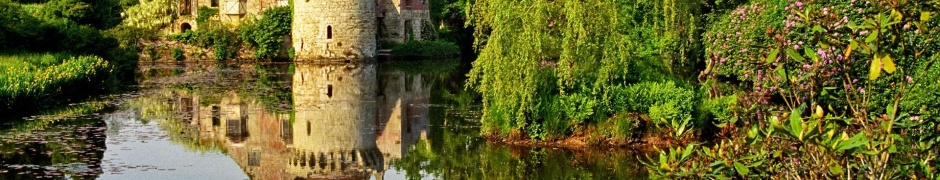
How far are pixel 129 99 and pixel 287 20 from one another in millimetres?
15982

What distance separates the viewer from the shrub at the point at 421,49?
41812mm

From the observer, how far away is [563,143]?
16.0 metres

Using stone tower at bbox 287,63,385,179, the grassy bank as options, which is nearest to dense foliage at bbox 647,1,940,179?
stone tower at bbox 287,63,385,179

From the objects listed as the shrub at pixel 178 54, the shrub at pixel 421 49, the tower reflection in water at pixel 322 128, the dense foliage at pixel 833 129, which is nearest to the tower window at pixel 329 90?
the tower reflection in water at pixel 322 128

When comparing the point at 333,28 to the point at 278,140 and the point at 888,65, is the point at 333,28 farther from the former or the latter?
the point at 888,65

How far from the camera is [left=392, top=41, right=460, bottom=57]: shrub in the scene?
41.8m

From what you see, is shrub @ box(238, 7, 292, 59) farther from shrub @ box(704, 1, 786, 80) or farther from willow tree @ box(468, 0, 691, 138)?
willow tree @ box(468, 0, 691, 138)

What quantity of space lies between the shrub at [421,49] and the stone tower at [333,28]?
3219 millimetres

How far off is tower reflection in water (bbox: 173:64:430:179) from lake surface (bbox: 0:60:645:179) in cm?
2

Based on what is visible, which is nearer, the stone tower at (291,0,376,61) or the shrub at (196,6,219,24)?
the stone tower at (291,0,376,61)

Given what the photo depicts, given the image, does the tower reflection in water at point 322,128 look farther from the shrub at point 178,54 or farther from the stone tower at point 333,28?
the shrub at point 178,54

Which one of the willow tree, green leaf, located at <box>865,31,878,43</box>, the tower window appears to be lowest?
the tower window

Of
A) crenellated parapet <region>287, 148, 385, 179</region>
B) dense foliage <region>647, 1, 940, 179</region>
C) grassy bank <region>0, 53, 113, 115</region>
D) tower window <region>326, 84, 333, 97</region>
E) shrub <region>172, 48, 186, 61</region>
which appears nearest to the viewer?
A: dense foliage <region>647, 1, 940, 179</region>

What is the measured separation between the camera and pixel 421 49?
4203cm
